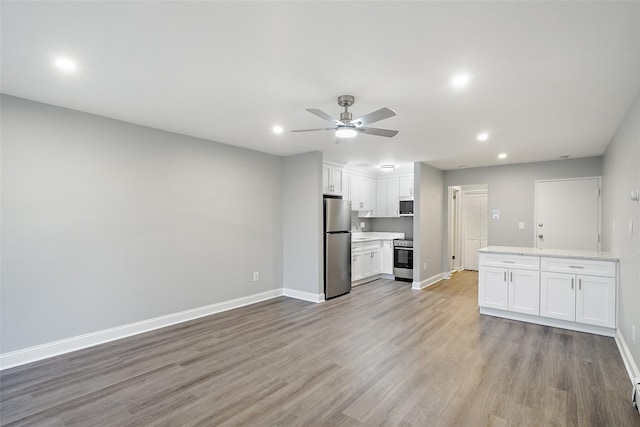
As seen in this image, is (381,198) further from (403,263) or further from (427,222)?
(403,263)

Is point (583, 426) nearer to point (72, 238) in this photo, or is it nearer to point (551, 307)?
point (551, 307)

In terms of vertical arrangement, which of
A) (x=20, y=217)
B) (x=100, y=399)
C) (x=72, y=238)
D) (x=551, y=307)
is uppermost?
(x=20, y=217)

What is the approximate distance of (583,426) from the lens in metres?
2.06

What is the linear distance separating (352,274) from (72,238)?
14.7 ft

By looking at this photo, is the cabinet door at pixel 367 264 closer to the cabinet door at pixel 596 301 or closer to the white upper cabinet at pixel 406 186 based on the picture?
the white upper cabinet at pixel 406 186

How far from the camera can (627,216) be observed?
10.1 ft

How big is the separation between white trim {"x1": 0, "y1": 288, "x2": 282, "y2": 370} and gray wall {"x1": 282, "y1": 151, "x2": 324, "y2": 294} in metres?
1.00

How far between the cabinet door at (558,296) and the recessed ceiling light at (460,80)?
9.72 feet

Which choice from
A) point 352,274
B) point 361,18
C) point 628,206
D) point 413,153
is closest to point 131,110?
point 361,18

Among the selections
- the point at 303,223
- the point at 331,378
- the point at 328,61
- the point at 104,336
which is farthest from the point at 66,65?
the point at 303,223

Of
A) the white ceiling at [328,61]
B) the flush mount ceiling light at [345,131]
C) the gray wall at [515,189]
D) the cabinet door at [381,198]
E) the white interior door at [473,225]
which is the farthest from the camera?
the white interior door at [473,225]

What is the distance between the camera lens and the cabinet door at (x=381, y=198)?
7.41 meters

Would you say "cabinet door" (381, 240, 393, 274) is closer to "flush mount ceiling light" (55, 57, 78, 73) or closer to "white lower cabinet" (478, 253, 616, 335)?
"white lower cabinet" (478, 253, 616, 335)

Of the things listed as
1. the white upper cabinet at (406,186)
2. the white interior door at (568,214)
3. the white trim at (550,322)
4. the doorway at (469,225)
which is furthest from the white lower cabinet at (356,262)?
the white interior door at (568,214)
